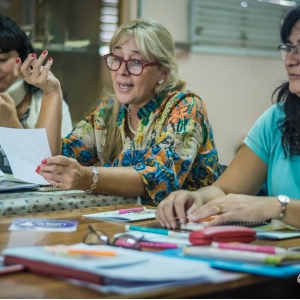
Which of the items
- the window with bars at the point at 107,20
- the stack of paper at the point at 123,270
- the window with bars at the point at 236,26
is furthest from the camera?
the window with bars at the point at 236,26

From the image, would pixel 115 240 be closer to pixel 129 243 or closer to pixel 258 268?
pixel 129 243

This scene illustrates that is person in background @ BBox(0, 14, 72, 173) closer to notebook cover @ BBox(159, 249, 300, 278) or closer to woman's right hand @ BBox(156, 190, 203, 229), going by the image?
woman's right hand @ BBox(156, 190, 203, 229)

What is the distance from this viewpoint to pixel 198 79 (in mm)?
3967

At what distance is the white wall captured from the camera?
12.5 ft

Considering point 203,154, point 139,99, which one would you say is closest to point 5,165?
point 139,99

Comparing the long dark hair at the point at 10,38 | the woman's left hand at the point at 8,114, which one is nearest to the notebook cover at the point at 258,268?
the woman's left hand at the point at 8,114

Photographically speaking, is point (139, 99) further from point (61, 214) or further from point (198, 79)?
point (198, 79)

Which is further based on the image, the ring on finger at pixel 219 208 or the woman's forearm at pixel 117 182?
the woman's forearm at pixel 117 182

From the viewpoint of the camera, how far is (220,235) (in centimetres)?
104

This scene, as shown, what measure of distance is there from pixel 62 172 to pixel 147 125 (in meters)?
0.51

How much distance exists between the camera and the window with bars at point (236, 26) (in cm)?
392

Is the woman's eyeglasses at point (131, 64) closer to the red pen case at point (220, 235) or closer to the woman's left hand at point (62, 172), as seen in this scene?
the woman's left hand at point (62, 172)

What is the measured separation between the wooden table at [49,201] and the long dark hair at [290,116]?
1.69ft

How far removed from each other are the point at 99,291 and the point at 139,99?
1.45 metres
